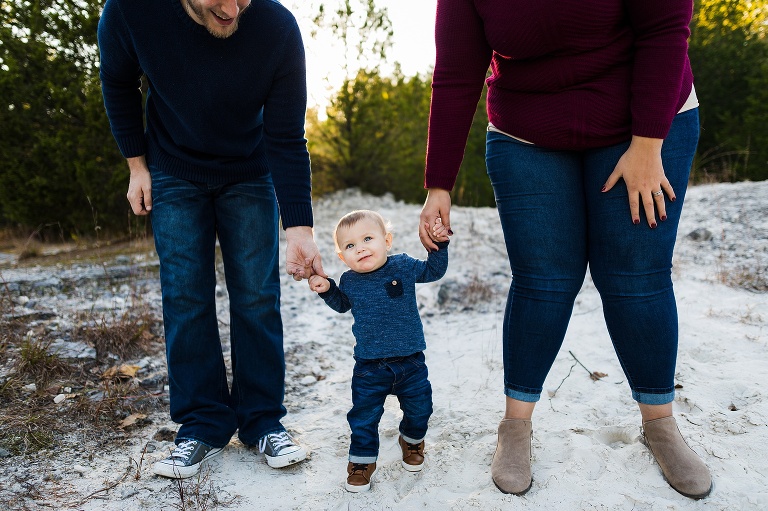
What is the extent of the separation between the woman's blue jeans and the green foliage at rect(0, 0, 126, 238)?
5.61 metres

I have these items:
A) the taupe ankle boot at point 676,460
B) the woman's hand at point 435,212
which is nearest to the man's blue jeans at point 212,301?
the woman's hand at point 435,212

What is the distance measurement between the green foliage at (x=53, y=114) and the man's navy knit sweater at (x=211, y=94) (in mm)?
4622

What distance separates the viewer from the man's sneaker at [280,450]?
2297 millimetres

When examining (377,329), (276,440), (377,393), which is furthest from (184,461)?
(377,329)

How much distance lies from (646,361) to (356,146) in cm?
732

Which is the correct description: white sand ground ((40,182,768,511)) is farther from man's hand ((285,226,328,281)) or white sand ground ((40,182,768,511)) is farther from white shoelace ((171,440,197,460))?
man's hand ((285,226,328,281))

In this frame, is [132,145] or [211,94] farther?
[132,145]

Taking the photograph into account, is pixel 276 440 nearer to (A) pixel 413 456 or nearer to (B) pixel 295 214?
(A) pixel 413 456

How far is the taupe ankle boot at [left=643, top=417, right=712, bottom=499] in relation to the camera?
6.21ft

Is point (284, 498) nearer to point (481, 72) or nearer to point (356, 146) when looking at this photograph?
point (481, 72)

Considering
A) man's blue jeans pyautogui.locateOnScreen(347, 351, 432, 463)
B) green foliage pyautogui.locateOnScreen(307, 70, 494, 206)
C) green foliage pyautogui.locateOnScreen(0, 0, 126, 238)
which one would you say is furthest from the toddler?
green foliage pyautogui.locateOnScreen(307, 70, 494, 206)

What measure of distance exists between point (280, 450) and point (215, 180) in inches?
42.6

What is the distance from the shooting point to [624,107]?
1.83 metres

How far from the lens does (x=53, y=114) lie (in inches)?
260
